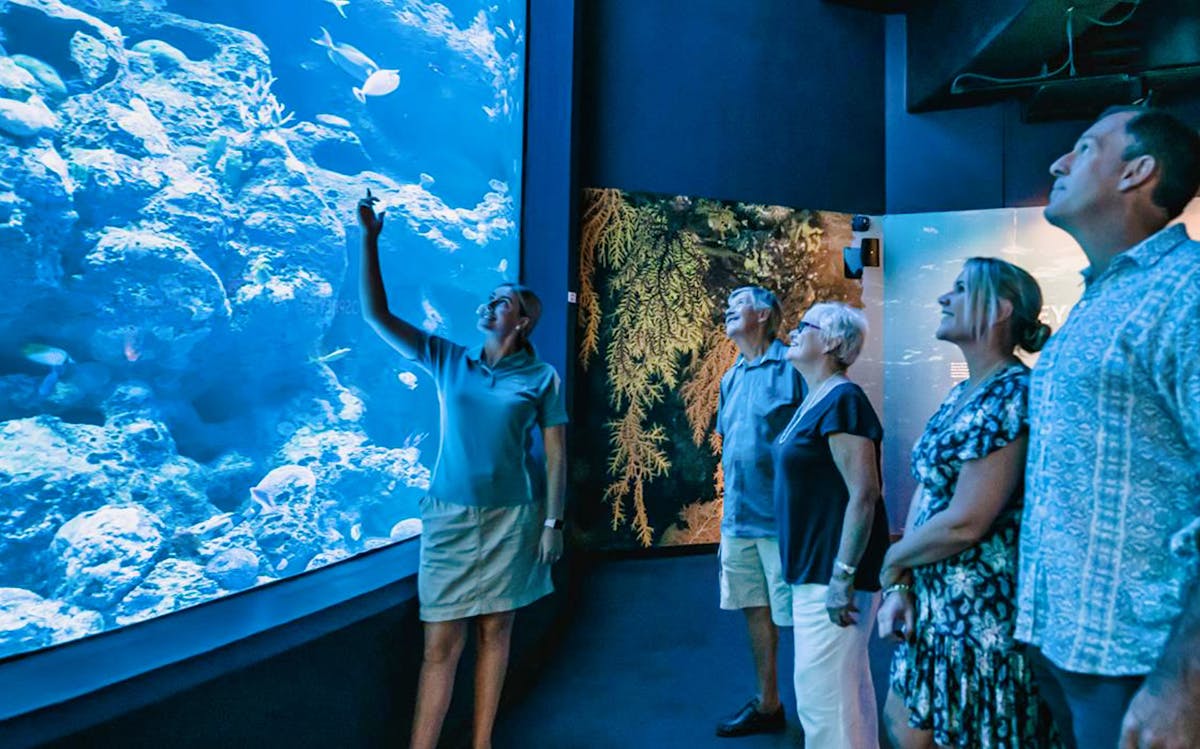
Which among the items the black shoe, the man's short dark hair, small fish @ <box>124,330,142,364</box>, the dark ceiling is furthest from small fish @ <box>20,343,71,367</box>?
the dark ceiling

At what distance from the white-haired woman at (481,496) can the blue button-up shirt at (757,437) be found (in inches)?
27.6

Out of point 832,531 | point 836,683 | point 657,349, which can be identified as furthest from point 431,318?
point 836,683

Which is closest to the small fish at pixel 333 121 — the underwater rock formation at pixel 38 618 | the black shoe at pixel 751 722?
the underwater rock formation at pixel 38 618

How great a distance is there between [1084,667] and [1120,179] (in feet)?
2.23

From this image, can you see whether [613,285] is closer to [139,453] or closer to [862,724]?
[139,453]

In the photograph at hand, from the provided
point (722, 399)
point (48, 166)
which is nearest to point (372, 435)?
point (48, 166)

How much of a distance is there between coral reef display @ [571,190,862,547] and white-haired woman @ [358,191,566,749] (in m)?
3.08

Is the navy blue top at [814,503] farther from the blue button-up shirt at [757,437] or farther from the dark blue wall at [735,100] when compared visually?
the dark blue wall at [735,100]

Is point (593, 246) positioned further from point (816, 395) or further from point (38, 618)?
point (38, 618)

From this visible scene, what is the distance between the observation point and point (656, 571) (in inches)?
208

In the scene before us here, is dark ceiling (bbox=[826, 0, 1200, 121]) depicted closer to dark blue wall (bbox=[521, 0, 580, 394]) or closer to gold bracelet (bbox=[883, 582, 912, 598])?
dark blue wall (bbox=[521, 0, 580, 394])

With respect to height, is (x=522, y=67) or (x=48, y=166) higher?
(x=522, y=67)

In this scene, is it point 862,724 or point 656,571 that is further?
point 656,571

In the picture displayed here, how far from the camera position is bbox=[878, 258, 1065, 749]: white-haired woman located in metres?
1.24
